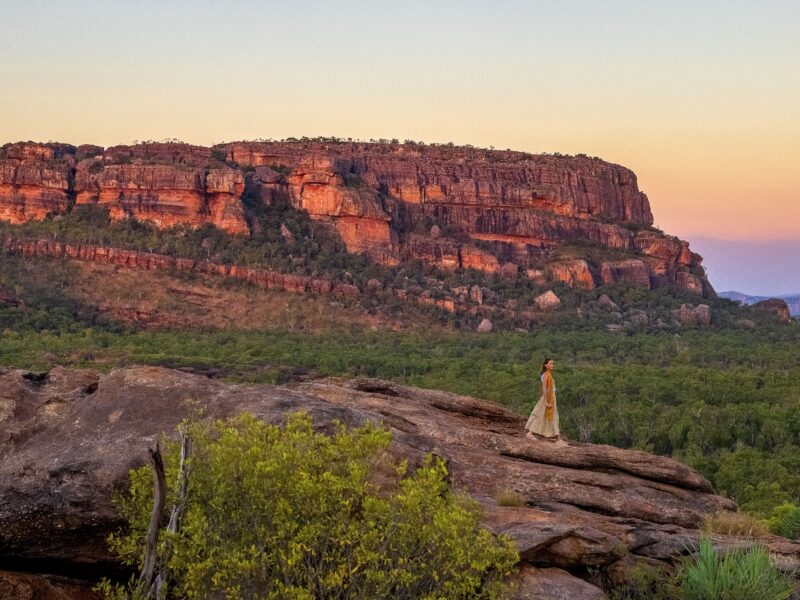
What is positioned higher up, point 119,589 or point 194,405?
point 194,405

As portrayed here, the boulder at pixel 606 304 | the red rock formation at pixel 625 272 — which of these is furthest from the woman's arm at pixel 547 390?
the red rock formation at pixel 625 272

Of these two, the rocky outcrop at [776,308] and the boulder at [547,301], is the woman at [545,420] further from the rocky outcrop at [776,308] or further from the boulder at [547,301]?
the rocky outcrop at [776,308]

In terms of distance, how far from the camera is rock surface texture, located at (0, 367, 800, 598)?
930 cm

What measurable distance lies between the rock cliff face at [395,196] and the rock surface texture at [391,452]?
89.1 meters

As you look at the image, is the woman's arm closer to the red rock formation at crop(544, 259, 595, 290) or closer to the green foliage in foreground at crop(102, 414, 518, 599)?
the green foliage in foreground at crop(102, 414, 518, 599)

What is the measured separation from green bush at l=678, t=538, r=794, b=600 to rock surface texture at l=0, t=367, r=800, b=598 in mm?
836

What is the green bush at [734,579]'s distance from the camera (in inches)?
349

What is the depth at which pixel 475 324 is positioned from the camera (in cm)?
9344

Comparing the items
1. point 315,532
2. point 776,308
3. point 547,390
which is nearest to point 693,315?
point 776,308

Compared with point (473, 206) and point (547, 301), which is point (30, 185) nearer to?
point (473, 206)

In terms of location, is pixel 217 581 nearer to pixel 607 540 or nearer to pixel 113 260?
pixel 607 540

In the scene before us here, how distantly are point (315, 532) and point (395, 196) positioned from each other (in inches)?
4323

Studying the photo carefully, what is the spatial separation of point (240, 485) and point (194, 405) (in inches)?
120

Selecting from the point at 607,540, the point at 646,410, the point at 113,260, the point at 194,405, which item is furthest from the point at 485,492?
the point at 113,260
